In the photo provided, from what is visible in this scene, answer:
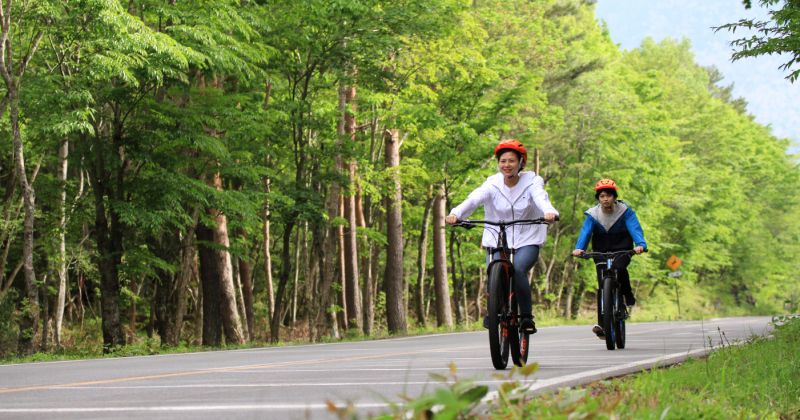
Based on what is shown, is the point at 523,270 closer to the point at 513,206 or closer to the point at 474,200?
the point at 513,206

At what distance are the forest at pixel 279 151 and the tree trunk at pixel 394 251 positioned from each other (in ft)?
0.20

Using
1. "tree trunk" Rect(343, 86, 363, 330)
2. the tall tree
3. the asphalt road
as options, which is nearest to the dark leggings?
the asphalt road

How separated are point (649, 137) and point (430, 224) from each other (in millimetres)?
10617

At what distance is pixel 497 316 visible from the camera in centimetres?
917

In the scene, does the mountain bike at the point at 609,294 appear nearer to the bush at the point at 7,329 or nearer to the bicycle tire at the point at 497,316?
the bicycle tire at the point at 497,316

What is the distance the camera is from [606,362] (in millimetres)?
10711

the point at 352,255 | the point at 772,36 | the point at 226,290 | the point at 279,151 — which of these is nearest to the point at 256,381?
the point at 772,36

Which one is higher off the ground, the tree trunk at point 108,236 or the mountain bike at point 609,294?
the tree trunk at point 108,236

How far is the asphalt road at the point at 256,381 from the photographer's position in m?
6.70

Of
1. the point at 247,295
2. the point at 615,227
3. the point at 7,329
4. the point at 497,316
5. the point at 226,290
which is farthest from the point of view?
the point at 247,295

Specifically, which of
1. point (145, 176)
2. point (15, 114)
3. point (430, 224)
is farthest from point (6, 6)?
point (430, 224)

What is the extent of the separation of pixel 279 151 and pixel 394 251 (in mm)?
5120

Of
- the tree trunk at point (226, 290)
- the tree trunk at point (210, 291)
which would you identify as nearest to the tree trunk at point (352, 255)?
the tree trunk at point (226, 290)

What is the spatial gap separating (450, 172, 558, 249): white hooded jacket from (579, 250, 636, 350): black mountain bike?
128 inches
